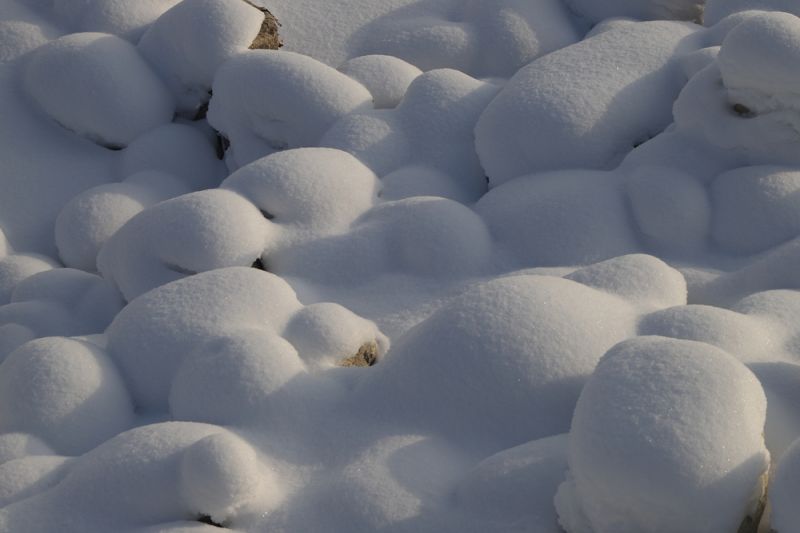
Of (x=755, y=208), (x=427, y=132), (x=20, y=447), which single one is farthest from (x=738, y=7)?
(x=20, y=447)

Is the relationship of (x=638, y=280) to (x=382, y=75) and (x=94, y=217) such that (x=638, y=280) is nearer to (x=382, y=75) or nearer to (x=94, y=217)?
(x=382, y=75)

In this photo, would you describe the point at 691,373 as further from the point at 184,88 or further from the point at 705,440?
the point at 184,88

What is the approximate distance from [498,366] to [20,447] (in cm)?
90

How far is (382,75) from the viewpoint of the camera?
325 cm

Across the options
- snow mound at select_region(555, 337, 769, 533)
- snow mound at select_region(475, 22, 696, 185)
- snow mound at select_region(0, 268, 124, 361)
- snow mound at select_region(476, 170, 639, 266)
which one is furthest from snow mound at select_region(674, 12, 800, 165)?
snow mound at select_region(0, 268, 124, 361)

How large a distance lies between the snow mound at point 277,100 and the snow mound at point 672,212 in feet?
2.68

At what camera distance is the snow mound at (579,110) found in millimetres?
2840

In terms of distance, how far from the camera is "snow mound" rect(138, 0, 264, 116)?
10.7 feet

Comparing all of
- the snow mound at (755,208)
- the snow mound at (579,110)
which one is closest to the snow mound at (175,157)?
the snow mound at (579,110)

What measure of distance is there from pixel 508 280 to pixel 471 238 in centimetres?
48

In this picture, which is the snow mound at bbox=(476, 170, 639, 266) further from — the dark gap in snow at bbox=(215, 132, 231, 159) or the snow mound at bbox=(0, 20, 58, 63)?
the snow mound at bbox=(0, 20, 58, 63)

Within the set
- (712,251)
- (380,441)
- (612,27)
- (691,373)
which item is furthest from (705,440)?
(612,27)

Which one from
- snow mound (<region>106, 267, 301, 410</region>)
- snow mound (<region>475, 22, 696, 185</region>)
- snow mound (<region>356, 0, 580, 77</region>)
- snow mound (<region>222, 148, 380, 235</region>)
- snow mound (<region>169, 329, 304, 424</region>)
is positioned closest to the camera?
snow mound (<region>169, 329, 304, 424</region>)

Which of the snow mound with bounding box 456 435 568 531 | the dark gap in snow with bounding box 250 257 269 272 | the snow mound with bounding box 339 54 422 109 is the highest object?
the snow mound with bounding box 339 54 422 109
